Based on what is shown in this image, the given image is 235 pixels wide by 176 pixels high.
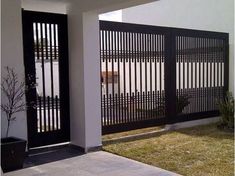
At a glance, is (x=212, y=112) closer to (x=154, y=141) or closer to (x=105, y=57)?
(x=154, y=141)

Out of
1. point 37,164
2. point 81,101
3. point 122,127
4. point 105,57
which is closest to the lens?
point 37,164

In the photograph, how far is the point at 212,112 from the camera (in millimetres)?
8281

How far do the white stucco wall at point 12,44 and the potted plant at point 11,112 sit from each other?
0.08 meters

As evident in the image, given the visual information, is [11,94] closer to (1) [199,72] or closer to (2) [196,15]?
(1) [199,72]

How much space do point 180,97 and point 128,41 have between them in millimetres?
1988

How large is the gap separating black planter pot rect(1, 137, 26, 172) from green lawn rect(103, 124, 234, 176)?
161 cm

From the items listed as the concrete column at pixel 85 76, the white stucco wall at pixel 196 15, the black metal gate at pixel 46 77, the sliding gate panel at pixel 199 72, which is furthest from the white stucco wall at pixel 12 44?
Answer: the white stucco wall at pixel 196 15

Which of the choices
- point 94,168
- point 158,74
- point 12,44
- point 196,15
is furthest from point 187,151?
point 196,15

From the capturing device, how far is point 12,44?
200 inches

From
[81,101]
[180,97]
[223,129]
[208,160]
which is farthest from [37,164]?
[223,129]

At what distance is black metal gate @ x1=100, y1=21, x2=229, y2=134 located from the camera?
252 inches

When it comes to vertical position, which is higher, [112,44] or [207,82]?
[112,44]

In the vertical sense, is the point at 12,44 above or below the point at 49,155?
above

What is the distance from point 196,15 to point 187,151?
15.0ft
